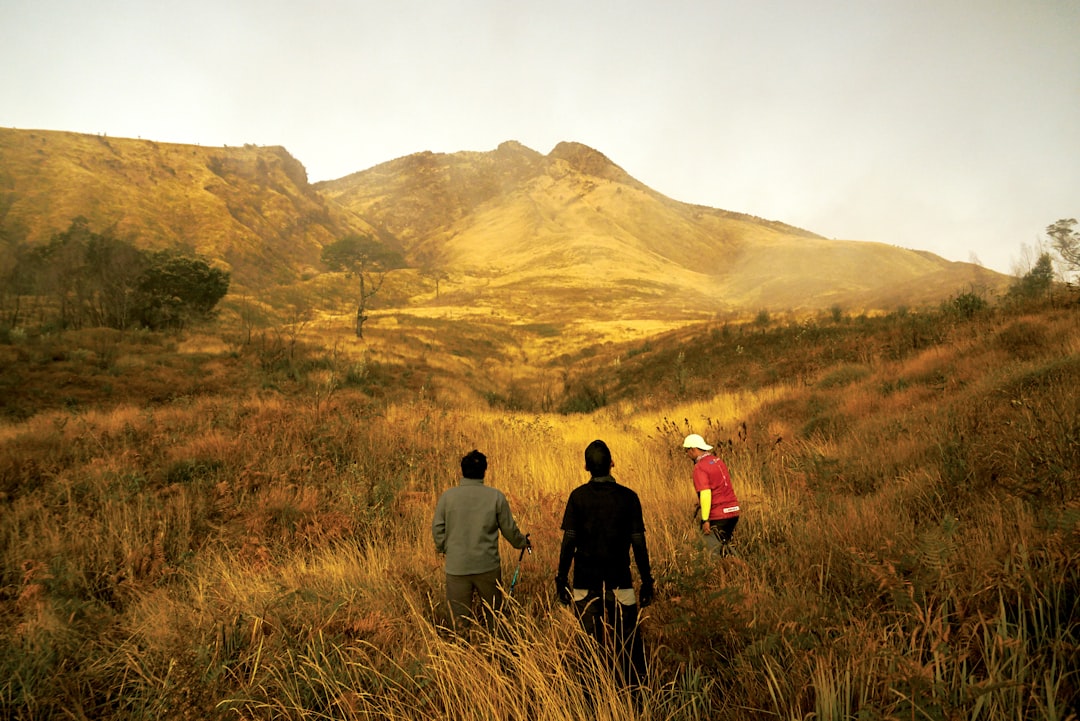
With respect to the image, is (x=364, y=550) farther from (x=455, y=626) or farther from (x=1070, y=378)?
(x=1070, y=378)

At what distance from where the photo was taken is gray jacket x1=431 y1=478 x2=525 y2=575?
12.3ft

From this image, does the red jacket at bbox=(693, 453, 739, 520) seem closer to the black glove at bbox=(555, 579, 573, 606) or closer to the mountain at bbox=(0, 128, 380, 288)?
the black glove at bbox=(555, 579, 573, 606)

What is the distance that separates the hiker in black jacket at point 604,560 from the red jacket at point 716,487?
1.97m

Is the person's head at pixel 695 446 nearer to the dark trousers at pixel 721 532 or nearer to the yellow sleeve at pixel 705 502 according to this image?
the yellow sleeve at pixel 705 502

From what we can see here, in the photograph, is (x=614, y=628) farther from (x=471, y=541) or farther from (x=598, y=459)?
(x=471, y=541)

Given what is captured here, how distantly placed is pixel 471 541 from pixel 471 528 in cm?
10

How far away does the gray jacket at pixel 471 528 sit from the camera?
3.74m

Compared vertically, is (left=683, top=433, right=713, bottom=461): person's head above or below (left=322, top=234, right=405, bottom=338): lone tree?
below

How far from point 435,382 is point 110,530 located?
1348 centimetres

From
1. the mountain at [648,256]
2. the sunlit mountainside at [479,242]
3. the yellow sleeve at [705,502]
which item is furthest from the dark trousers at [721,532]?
the mountain at [648,256]

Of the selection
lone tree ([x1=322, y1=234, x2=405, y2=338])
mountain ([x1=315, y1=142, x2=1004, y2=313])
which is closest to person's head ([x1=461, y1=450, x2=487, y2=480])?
mountain ([x1=315, y1=142, x2=1004, y2=313])

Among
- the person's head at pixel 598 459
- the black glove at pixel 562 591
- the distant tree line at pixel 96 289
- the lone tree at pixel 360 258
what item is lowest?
the black glove at pixel 562 591

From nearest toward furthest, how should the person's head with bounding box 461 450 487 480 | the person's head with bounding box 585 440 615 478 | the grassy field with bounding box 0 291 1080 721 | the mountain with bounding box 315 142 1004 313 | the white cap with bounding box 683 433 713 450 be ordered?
the grassy field with bounding box 0 291 1080 721 < the person's head with bounding box 585 440 615 478 < the person's head with bounding box 461 450 487 480 < the white cap with bounding box 683 433 713 450 < the mountain with bounding box 315 142 1004 313

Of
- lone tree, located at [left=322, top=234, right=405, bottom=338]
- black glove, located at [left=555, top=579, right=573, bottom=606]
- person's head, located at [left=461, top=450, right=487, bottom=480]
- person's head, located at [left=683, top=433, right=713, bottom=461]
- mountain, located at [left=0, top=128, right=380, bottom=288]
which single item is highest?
mountain, located at [left=0, top=128, right=380, bottom=288]
